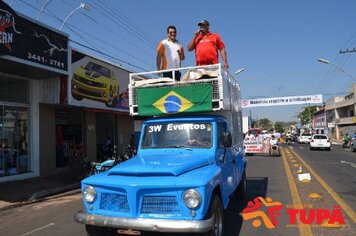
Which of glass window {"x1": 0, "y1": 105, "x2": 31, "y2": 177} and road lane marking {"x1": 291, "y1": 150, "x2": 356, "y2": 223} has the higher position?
glass window {"x1": 0, "y1": 105, "x2": 31, "y2": 177}

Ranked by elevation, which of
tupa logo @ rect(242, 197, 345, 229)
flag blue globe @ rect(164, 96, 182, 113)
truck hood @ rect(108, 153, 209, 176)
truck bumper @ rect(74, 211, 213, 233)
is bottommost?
tupa logo @ rect(242, 197, 345, 229)

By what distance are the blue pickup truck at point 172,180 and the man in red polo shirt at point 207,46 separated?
1.92m

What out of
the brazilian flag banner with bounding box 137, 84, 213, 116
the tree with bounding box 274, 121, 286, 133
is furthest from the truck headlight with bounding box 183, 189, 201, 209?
the tree with bounding box 274, 121, 286, 133

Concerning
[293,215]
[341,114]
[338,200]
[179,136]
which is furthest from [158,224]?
[341,114]

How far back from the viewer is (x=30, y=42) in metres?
13.1

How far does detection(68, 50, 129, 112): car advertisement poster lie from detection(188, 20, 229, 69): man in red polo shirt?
815 centimetres

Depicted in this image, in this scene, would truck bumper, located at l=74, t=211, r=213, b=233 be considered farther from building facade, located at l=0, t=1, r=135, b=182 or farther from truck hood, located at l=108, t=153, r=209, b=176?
building facade, located at l=0, t=1, r=135, b=182

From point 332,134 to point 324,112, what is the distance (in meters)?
15.1

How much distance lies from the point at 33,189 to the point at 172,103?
7.54 meters

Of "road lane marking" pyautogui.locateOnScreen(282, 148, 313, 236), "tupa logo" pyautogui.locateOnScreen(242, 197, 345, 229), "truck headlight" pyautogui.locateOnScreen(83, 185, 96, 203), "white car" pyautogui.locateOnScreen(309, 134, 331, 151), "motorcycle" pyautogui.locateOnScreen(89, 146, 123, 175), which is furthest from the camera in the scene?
"white car" pyautogui.locateOnScreen(309, 134, 331, 151)

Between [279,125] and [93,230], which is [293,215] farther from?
[279,125]

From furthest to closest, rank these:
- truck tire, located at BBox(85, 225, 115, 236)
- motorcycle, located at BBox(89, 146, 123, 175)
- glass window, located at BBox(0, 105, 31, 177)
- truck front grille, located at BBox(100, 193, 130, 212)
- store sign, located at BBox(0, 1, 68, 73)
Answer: glass window, located at BBox(0, 105, 31, 177) → motorcycle, located at BBox(89, 146, 123, 175) → store sign, located at BBox(0, 1, 68, 73) → truck tire, located at BBox(85, 225, 115, 236) → truck front grille, located at BBox(100, 193, 130, 212)

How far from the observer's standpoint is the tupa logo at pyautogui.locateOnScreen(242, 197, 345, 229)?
7.50 m

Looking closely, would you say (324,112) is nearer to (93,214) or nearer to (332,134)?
(332,134)
